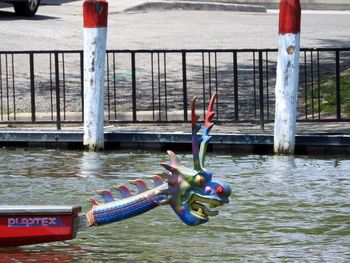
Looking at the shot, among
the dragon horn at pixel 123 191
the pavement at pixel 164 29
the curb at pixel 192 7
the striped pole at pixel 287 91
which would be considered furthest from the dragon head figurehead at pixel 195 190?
the curb at pixel 192 7

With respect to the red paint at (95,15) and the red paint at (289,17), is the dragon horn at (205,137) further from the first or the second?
the red paint at (95,15)

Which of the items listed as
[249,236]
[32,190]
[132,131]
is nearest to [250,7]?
[132,131]

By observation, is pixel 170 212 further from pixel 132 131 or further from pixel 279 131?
pixel 132 131

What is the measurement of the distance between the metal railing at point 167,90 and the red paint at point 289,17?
112 cm

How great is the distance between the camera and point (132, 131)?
1762 cm

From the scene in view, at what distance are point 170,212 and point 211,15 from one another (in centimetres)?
2407

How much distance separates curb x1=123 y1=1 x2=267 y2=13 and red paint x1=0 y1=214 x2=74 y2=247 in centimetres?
2617

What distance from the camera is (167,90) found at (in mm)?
21734

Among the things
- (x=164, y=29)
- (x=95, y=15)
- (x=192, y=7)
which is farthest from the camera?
(x=192, y=7)

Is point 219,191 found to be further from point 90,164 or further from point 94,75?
point 94,75

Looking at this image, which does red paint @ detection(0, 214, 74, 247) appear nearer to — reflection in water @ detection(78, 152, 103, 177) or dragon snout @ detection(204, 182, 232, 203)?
dragon snout @ detection(204, 182, 232, 203)

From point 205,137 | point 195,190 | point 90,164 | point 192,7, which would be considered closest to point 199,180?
point 195,190

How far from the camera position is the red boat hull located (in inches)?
398

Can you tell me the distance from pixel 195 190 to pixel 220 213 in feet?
8.13
